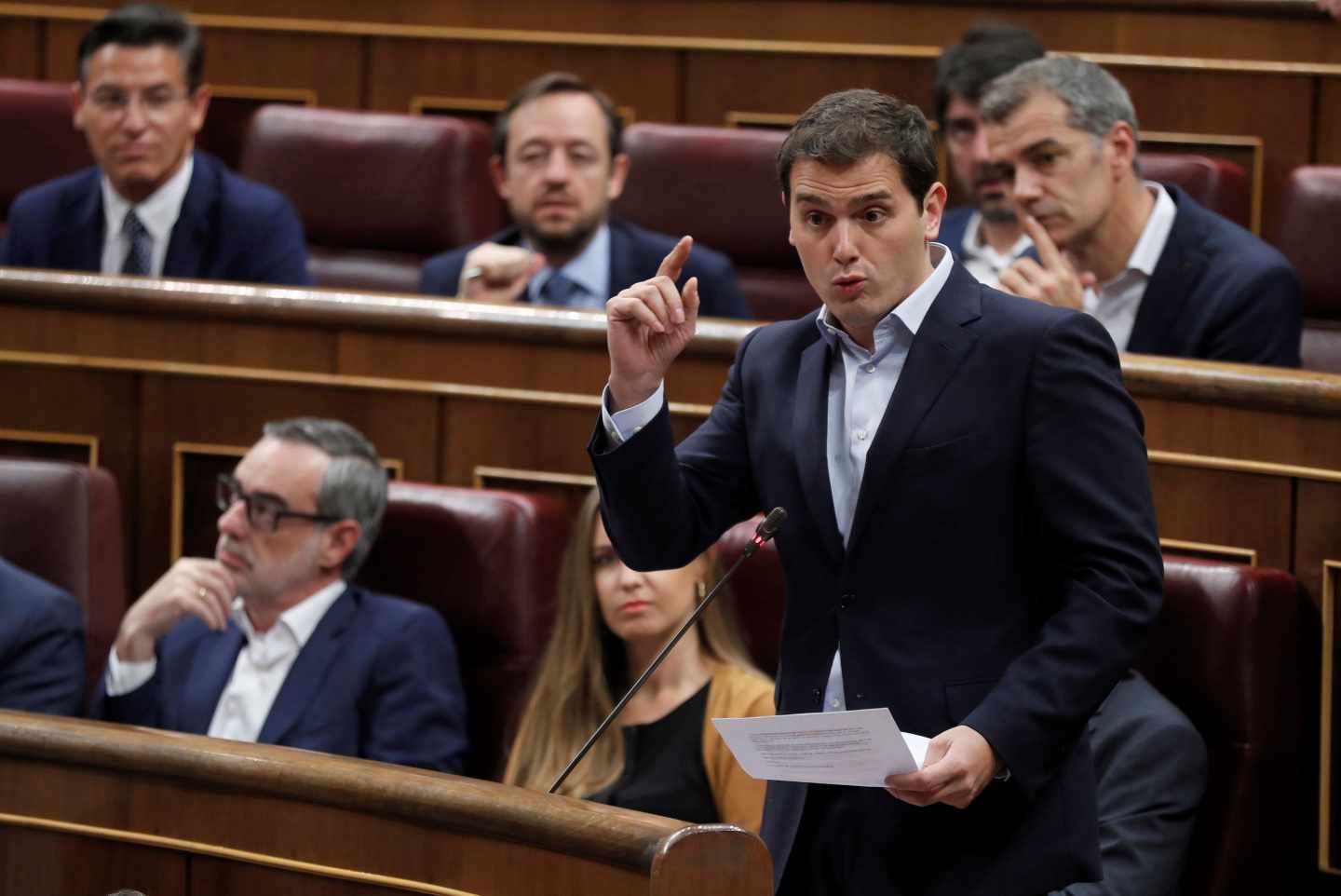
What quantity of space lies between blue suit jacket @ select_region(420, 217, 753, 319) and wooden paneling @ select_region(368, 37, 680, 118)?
0.75ft

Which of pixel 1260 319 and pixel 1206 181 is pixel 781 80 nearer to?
pixel 1206 181

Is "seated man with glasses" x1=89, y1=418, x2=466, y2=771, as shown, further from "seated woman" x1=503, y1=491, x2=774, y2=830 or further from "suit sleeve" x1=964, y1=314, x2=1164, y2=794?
"suit sleeve" x1=964, y1=314, x2=1164, y2=794

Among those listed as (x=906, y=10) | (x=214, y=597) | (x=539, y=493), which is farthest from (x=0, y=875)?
(x=906, y=10)

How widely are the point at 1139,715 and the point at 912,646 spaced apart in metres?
0.25

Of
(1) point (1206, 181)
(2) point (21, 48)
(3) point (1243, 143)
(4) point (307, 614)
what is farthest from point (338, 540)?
(2) point (21, 48)

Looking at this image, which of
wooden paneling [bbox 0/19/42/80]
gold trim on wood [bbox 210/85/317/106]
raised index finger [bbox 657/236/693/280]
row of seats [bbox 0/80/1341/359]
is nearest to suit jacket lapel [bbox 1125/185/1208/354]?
row of seats [bbox 0/80/1341/359]

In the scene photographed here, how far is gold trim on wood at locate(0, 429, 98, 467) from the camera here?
3.69 ft

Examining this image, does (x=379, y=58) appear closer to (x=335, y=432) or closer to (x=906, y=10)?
(x=906, y=10)

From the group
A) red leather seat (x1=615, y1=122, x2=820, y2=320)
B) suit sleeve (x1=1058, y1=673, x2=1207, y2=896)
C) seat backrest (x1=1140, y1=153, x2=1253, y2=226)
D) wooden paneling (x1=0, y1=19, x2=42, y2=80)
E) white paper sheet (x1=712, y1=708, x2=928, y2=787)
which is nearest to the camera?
white paper sheet (x1=712, y1=708, x2=928, y2=787)

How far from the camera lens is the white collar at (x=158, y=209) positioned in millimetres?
1278

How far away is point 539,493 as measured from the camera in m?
1.05

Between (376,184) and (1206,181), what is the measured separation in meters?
0.59

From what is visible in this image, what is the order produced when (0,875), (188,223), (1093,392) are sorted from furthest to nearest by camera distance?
(188,223)
(0,875)
(1093,392)

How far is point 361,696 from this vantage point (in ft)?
3.14
